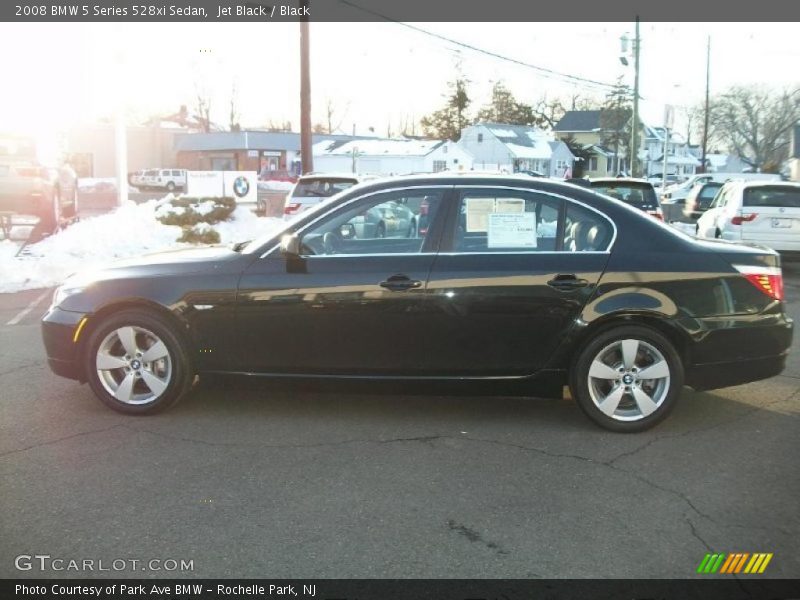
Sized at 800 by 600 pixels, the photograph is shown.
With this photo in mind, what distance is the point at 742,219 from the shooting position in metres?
12.5

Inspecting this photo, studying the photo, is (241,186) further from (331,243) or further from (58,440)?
(58,440)

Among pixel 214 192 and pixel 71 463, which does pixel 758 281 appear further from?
pixel 214 192

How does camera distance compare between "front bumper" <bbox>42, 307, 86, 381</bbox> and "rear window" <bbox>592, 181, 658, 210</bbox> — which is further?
"rear window" <bbox>592, 181, 658, 210</bbox>

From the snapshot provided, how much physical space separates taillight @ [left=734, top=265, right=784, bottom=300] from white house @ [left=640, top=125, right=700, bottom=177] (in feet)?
310

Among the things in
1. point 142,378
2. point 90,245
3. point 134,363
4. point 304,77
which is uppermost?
point 304,77

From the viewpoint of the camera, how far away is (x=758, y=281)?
4.80m

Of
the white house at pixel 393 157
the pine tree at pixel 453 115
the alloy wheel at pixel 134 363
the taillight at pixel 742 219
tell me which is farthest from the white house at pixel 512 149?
the alloy wheel at pixel 134 363

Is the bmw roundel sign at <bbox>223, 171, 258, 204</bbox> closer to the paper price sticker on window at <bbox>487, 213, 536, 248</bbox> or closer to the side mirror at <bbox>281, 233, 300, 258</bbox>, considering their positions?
the side mirror at <bbox>281, 233, 300, 258</bbox>

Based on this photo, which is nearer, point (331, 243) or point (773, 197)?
point (331, 243)

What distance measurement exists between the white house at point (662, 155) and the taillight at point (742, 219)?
283ft

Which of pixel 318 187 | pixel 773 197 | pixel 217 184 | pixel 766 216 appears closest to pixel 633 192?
pixel 766 216

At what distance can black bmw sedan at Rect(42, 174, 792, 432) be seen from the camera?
4707 millimetres

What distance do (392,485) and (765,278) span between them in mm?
2807

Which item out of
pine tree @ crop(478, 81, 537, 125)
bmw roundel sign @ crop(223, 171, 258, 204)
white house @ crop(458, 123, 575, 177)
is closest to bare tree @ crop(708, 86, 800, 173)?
white house @ crop(458, 123, 575, 177)
